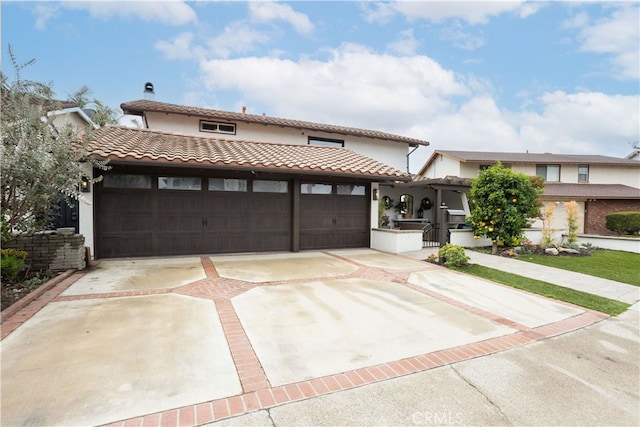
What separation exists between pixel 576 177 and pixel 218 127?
24.4 m

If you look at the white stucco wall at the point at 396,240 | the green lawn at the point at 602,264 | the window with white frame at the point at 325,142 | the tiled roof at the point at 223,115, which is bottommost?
the green lawn at the point at 602,264

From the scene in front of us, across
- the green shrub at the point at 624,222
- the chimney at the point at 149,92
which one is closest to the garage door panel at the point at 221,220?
the chimney at the point at 149,92

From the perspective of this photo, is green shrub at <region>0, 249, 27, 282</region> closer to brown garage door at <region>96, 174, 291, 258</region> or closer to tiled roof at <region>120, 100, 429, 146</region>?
brown garage door at <region>96, 174, 291, 258</region>

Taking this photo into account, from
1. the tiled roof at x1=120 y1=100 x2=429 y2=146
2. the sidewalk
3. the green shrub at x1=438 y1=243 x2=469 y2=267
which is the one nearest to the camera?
the sidewalk

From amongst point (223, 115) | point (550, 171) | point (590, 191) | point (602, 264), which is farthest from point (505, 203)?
point (550, 171)

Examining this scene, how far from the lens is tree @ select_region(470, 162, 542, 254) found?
11.1m

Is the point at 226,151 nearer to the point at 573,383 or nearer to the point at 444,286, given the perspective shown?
the point at 444,286

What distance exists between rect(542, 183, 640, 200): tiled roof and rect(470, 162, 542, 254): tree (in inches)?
398

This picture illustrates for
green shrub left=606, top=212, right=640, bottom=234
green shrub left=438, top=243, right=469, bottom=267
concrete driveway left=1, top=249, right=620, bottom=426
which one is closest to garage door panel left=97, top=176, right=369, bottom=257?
concrete driveway left=1, top=249, right=620, bottom=426

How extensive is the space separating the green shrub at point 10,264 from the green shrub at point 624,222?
80.9 ft

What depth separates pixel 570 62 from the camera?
544 inches

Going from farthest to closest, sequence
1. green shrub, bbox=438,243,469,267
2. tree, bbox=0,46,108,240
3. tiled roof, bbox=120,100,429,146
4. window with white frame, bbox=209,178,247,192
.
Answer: tiled roof, bbox=120,100,429,146 → window with white frame, bbox=209,178,247,192 → green shrub, bbox=438,243,469,267 → tree, bbox=0,46,108,240

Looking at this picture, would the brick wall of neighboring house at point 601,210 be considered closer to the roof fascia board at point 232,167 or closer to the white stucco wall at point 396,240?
the white stucco wall at point 396,240

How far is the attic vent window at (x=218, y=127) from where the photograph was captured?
14430 mm
